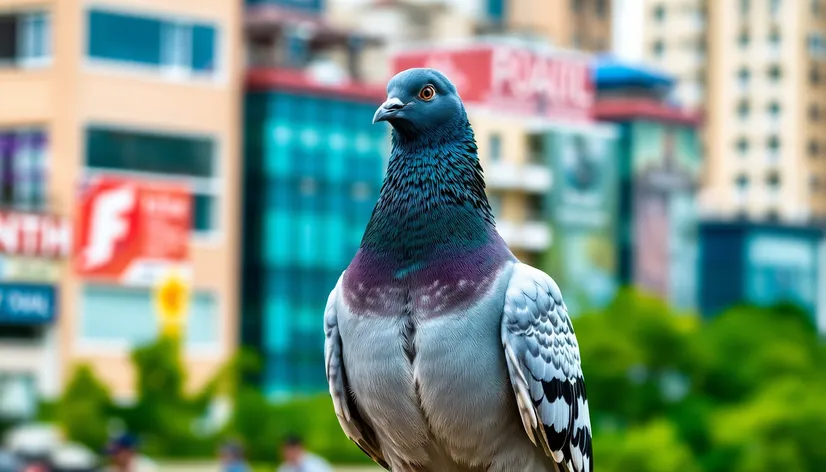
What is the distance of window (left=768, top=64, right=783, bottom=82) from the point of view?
113438 millimetres

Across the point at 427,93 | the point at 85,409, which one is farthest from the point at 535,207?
the point at 427,93

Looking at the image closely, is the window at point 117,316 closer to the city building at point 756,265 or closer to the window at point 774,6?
the city building at point 756,265

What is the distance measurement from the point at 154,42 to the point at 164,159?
381cm

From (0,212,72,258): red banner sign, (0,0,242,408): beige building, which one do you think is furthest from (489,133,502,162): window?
(0,212,72,258): red banner sign

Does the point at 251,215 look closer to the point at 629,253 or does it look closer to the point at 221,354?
the point at 221,354

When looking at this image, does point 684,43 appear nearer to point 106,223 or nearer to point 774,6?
point 774,6

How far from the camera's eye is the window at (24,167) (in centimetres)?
5572

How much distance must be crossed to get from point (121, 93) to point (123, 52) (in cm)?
134

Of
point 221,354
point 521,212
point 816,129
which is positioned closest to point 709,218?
point 816,129

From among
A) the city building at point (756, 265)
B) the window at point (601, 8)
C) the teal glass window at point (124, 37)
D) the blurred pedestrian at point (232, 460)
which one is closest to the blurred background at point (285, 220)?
the teal glass window at point (124, 37)

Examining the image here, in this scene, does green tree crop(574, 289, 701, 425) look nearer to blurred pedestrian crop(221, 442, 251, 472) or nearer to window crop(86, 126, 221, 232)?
window crop(86, 126, 221, 232)

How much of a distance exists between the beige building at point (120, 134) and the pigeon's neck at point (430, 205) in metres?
48.1

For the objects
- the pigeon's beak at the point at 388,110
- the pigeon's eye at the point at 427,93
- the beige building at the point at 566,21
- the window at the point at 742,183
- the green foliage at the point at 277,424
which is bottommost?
the green foliage at the point at 277,424

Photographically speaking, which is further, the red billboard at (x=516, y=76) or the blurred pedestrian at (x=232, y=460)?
the red billboard at (x=516, y=76)
